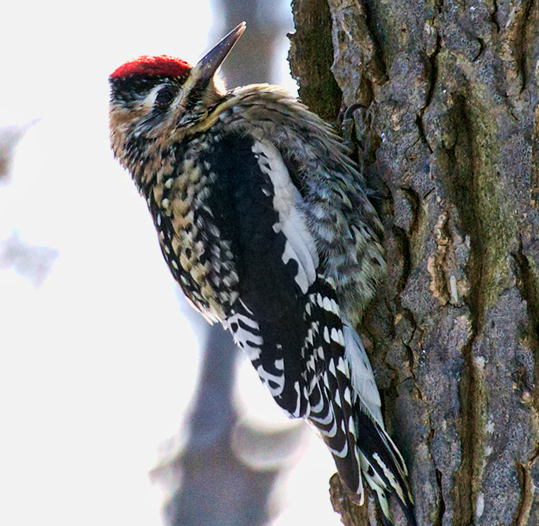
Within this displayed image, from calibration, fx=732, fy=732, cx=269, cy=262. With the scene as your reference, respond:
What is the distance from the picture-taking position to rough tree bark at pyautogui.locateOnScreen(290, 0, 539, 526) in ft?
6.28

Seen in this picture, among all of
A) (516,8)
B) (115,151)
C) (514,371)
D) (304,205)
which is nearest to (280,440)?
(115,151)

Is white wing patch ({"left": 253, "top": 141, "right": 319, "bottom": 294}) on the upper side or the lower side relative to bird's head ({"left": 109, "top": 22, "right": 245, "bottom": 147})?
lower

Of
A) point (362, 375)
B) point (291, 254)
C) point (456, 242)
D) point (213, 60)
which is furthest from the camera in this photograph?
point (213, 60)

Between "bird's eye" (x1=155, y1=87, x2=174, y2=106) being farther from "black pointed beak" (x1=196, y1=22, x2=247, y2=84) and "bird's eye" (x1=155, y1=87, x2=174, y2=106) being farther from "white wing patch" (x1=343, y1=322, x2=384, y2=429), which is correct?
"white wing patch" (x1=343, y1=322, x2=384, y2=429)

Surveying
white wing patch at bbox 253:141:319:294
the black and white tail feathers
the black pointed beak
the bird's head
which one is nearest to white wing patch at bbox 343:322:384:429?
the black and white tail feathers

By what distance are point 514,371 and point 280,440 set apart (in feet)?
12.3

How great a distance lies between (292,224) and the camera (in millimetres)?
2531

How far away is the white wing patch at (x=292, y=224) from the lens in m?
2.50

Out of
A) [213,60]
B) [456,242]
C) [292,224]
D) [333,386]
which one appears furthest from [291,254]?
[213,60]

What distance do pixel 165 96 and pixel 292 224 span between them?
0.95m

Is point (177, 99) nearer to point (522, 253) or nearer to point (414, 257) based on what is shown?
point (414, 257)

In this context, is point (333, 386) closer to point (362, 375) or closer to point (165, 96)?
point (362, 375)

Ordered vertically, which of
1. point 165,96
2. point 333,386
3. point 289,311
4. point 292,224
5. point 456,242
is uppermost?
point 165,96

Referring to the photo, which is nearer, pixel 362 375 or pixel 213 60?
pixel 362 375
